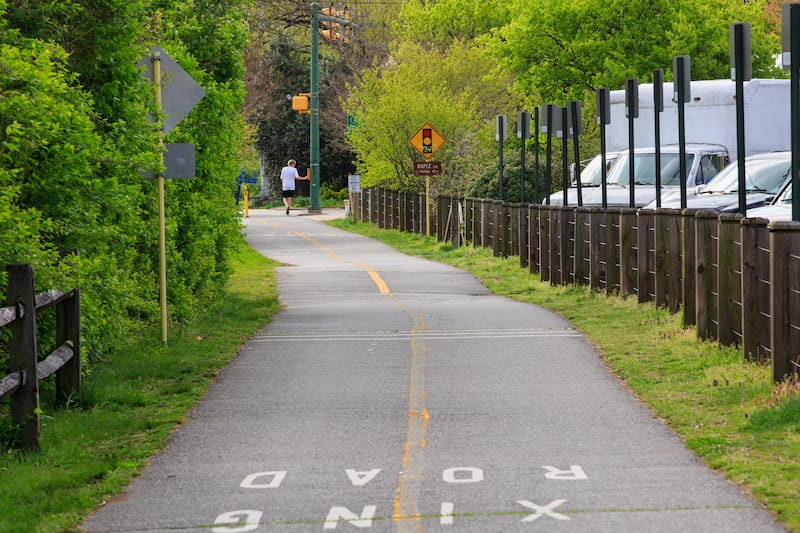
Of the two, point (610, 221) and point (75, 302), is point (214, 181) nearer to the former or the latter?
point (610, 221)

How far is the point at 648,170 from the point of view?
2789 centimetres

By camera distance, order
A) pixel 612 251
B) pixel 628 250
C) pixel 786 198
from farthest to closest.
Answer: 1. pixel 612 251
2. pixel 786 198
3. pixel 628 250

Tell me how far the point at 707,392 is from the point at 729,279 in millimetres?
2237

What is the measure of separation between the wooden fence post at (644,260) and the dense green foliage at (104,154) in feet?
16.3

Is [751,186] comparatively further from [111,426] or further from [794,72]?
[111,426]

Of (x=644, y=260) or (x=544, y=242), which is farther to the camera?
(x=544, y=242)

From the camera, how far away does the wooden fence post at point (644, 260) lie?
1750cm

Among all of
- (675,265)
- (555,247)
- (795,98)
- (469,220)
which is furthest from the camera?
(469,220)

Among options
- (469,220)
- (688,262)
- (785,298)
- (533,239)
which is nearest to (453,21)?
(469,220)

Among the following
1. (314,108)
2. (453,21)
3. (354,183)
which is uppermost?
(453,21)

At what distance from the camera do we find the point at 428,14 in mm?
63188

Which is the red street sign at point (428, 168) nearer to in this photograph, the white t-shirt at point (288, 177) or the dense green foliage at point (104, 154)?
the white t-shirt at point (288, 177)

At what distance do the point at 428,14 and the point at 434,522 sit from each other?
189ft

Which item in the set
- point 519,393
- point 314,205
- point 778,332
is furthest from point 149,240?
point 314,205
